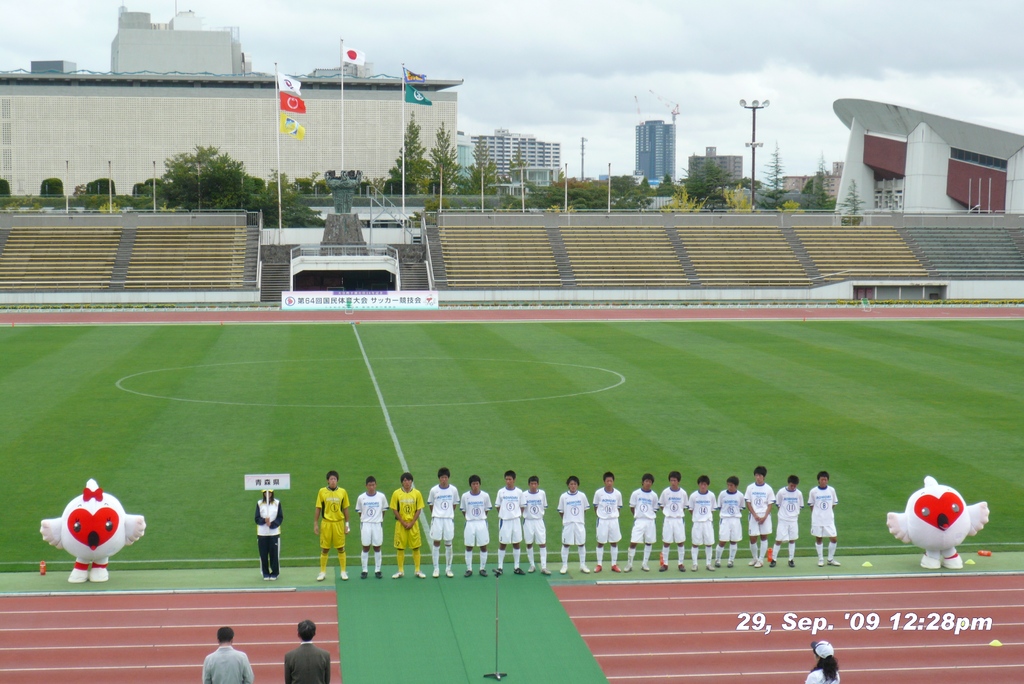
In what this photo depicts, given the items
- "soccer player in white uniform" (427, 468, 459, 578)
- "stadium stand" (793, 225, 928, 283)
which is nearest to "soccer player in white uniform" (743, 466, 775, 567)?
"soccer player in white uniform" (427, 468, 459, 578)

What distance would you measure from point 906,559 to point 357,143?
117873 mm

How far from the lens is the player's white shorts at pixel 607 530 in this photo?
14.5 meters

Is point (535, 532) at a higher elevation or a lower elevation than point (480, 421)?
lower

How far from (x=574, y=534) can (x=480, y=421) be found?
9.53 meters

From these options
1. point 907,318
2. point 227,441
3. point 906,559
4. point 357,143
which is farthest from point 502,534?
point 357,143

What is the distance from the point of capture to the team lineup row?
14039 millimetres

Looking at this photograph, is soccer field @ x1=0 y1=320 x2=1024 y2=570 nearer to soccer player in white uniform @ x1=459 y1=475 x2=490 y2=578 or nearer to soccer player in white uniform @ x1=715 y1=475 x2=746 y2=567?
soccer player in white uniform @ x1=715 y1=475 x2=746 y2=567

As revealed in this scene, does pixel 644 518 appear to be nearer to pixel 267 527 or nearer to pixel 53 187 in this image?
pixel 267 527

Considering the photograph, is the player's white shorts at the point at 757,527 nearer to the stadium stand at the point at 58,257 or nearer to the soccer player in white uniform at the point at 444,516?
the soccer player in white uniform at the point at 444,516

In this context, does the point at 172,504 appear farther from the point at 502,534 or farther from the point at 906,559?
the point at 906,559

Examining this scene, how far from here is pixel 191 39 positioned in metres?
129

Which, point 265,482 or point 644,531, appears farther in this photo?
point 644,531

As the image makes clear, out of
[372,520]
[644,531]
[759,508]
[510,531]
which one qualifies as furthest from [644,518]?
[372,520]

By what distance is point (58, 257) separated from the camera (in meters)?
60.8
